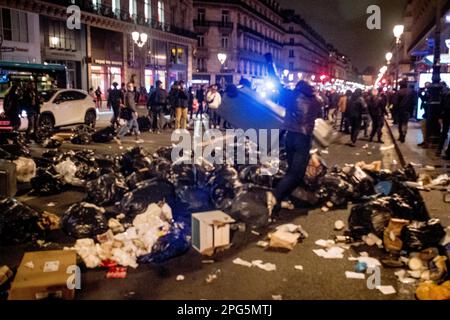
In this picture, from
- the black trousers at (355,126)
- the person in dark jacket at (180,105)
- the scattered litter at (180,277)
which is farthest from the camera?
the person in dark jacket at (180,105)

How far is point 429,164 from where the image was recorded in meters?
9.77

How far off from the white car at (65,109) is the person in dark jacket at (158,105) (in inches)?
99.9

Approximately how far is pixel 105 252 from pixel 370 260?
281 cm

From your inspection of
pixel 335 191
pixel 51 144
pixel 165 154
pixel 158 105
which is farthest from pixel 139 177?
pixel 158 105

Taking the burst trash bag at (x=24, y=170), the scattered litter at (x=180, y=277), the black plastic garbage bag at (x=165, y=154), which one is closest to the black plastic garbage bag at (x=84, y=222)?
the scattered litter at (x=180, y=277)

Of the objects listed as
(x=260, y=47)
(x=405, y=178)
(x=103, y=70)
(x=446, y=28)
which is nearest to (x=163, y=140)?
(x=405, y=178)

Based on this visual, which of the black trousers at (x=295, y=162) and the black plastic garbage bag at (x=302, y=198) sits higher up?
the black trousers at (x=295, y=162)

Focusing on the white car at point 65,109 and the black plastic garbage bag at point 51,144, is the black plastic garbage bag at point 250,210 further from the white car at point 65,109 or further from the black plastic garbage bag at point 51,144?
the white car at point 65,109

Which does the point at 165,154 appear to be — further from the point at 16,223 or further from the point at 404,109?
the point at 404,109

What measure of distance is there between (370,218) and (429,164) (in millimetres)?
5065

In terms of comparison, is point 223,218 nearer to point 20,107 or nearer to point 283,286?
point 283,286

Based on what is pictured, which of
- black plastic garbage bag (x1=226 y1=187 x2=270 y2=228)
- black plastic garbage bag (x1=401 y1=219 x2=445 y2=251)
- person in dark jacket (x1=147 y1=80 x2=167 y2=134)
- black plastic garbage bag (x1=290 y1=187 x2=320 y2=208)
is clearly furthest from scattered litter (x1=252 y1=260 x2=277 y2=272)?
person in dark jacket (x1=147 y1=80 x2=167 y2=134)

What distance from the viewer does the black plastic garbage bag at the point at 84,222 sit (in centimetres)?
549

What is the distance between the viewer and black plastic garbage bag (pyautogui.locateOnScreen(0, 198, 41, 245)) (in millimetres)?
5309
